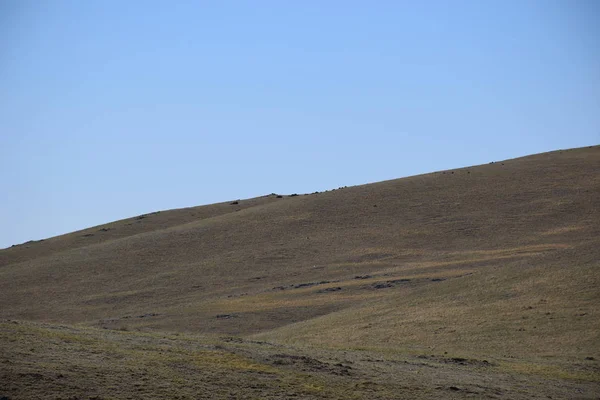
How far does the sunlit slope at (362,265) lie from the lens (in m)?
32.5

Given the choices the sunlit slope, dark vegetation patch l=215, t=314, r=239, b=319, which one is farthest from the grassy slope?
dark vegetation patch l=215, t=314, r=239, b=319

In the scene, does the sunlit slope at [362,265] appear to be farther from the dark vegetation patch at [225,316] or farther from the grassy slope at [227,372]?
the grassy slope at [227,372]

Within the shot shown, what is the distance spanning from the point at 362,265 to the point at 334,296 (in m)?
9.45

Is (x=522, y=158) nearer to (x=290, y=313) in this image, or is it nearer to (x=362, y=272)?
(x=362, y=272)

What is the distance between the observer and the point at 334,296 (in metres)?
42.4

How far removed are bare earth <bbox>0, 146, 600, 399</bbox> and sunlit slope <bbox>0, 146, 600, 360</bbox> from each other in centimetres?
16

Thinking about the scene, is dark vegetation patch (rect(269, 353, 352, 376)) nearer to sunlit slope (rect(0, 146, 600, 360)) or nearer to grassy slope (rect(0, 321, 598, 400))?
grassy slope (rect(0, 321, 598, 400))

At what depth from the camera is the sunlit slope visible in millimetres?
32500

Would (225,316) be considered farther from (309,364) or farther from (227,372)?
(227,372)

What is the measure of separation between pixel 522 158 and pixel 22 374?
75846 millimetres

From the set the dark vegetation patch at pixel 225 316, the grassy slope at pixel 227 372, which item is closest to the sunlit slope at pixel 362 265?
the dark vegetation patch at pixel 225 316

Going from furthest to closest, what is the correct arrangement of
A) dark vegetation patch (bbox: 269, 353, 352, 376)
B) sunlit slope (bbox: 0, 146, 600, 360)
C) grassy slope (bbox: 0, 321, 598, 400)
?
sunlit slope (bbox: 0, 146, 600, 360) < dark vegetation patch (bbox: 269, 353, 352, 376) < grassy slope (bbox: 0, 321, 598, 400)

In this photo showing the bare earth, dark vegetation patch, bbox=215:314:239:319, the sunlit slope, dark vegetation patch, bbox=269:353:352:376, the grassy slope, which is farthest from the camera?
dark vegetation patch, bbox=215:314:239:319

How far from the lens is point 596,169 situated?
69.8m
